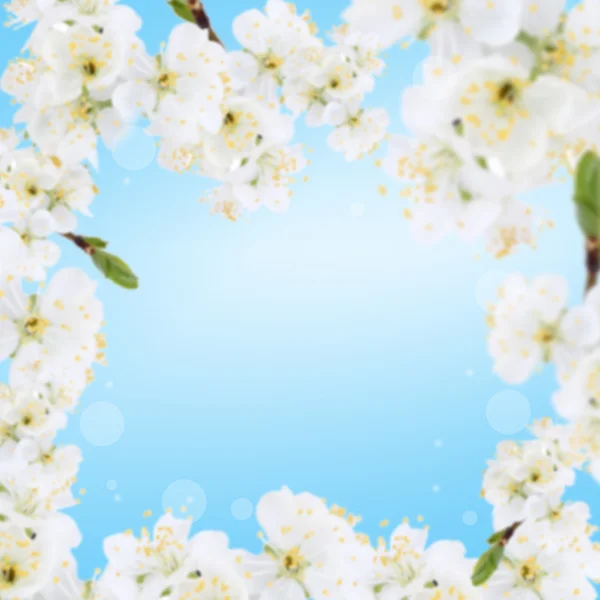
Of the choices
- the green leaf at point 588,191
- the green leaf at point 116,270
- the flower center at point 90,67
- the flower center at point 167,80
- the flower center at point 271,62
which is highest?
the flower center at point 271,62

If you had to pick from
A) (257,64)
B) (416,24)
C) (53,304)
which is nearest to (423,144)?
(416,24)

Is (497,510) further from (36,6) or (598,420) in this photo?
(36,6)

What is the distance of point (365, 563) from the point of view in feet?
6.99

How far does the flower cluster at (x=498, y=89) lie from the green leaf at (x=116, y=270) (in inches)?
38.1

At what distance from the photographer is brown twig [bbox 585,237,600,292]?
58.0 inches

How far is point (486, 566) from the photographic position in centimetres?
220

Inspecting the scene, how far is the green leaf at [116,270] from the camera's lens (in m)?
2.25

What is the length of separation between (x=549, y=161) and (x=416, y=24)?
351mm

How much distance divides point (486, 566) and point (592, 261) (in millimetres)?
1032

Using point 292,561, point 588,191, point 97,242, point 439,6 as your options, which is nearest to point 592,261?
point 588,191

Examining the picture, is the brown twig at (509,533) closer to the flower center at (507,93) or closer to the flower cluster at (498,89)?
the flower cluster at (498,89)

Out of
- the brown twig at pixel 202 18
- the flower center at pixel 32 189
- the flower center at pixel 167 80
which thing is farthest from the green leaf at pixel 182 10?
the flower center at pixel 32 189

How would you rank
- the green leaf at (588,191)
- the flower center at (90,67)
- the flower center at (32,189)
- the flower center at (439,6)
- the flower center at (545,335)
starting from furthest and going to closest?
1. the flower center at (32,189)
2. the flower center at (90,67)
3. the flower center at (545,335)
4. the flower center at (439,6)
5. the green leaf at (588,191)

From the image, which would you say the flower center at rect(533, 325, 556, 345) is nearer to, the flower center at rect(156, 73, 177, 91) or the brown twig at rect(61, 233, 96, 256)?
the flower center at rect(156, 73, 177, 91)
